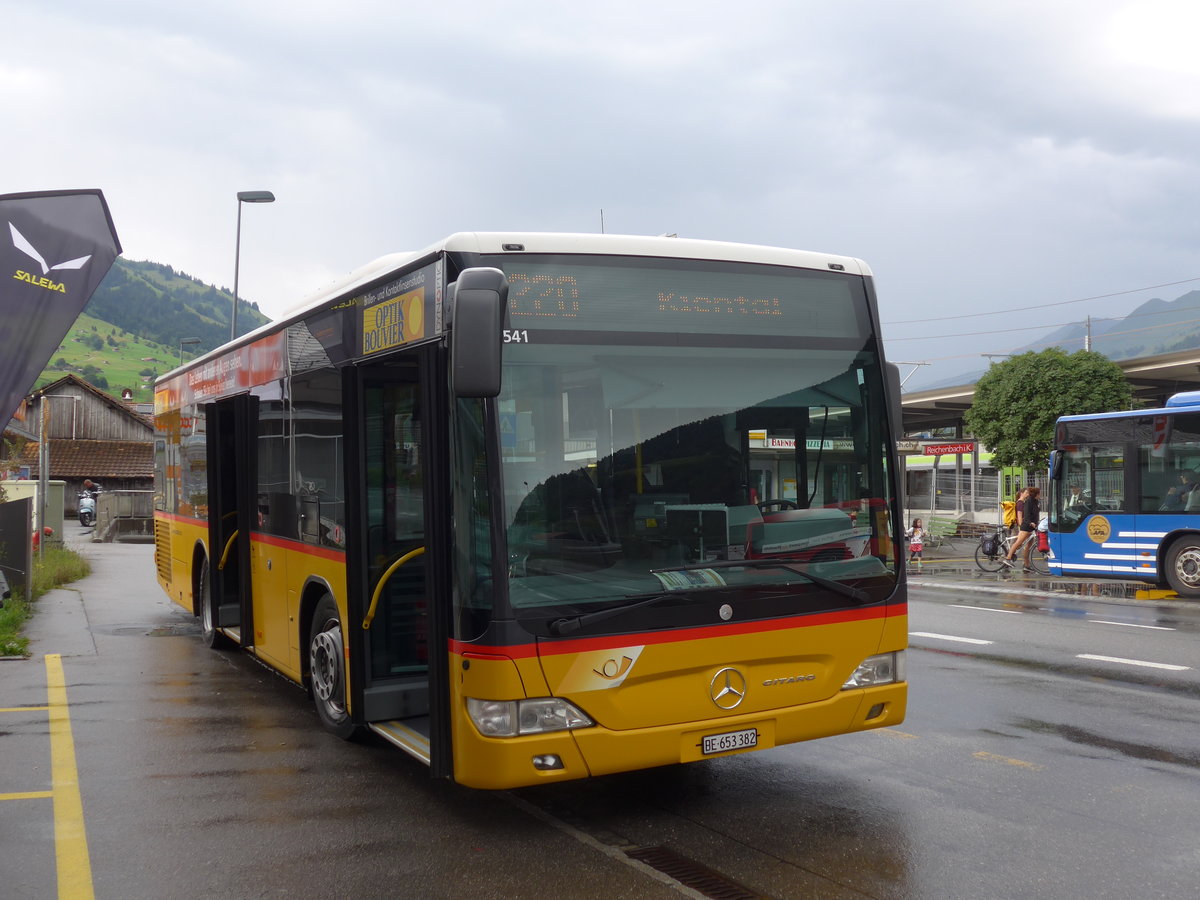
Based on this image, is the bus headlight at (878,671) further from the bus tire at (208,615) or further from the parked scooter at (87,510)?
the parked scooter at (87,510)

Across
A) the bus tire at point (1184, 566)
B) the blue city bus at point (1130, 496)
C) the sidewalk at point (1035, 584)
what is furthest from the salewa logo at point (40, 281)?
the bus tire at point (1184, 566)

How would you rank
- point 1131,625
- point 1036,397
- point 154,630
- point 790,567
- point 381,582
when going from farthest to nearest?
point 1036,397, point 1131,625, point 154,630, point 381,582, point 790,567

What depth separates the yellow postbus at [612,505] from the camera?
5156mm

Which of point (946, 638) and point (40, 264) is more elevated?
point (40, 264)

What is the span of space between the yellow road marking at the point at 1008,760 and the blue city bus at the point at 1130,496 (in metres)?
11.9

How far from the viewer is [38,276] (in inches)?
291

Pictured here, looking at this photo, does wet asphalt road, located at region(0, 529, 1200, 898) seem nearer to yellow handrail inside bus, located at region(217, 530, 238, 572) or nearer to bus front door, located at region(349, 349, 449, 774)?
bus front door, located at region(349, 349, 449, 774)

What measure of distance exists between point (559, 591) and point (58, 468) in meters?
67.8

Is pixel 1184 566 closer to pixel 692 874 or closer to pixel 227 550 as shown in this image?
pixel 227 550

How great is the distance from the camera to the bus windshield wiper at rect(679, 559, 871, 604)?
18.0 ft

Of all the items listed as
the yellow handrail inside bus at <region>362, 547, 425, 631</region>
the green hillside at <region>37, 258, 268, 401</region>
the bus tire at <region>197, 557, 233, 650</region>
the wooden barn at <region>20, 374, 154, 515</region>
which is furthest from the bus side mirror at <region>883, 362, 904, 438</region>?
the green hillside at <region>37, 258, 268, 401</region>

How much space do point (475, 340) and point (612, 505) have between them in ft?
3.35

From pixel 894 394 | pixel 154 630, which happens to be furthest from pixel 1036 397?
pixel 894 394

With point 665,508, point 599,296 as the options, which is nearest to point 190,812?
point 665,508
